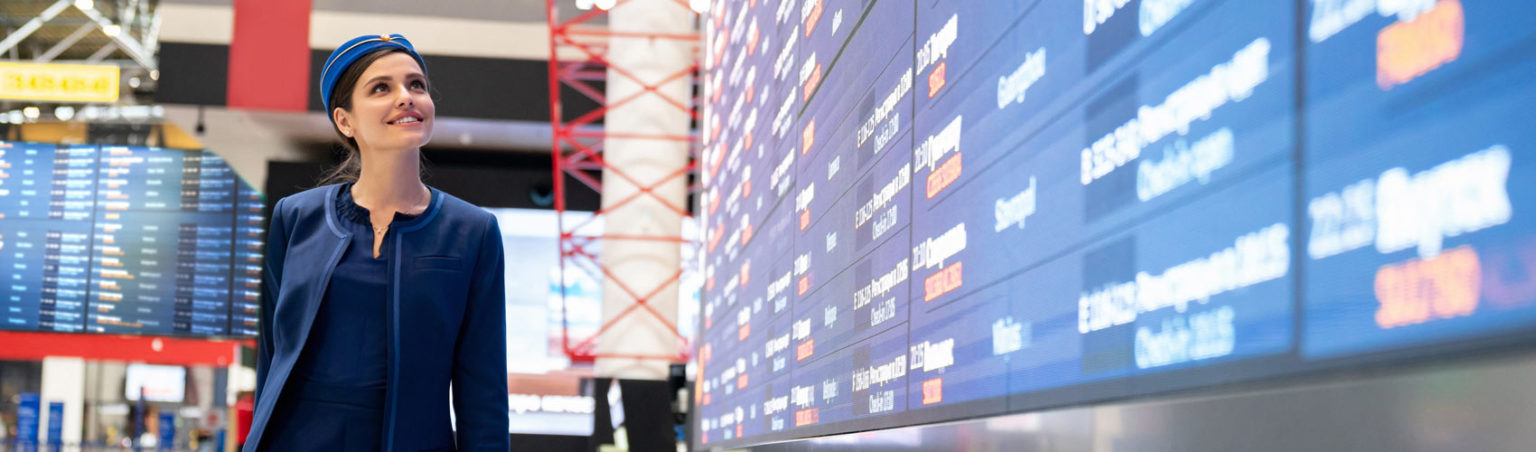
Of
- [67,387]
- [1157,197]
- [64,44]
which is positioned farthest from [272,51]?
[1157,197]

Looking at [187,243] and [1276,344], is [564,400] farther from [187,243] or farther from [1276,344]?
[1276,344]

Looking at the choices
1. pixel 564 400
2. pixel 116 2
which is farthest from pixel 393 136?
pixel 116 2

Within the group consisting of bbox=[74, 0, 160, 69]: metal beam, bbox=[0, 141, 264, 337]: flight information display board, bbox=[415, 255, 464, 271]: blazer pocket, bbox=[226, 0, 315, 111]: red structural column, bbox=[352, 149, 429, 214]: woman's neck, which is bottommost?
bbox=[415, 255, 464, 271]: blazer pocket

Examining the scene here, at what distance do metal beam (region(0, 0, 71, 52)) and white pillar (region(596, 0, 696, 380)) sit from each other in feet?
22.2

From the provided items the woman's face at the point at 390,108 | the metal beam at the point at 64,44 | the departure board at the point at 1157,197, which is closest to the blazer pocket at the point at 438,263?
the woman's face at the point at 390,108

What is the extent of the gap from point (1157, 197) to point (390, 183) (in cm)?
A: 105

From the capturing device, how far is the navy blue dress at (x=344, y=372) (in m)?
1.88

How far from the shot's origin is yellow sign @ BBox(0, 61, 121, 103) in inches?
522

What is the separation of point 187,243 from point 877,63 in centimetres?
1477

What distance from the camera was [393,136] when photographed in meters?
1.95

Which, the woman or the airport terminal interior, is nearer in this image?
the airport terminal interior

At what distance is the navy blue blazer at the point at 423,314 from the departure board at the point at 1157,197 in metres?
0.65

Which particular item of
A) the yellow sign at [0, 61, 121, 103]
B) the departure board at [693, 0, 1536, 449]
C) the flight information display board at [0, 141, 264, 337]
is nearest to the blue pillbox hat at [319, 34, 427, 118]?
the departure board at [693, 0, 1536, 449]

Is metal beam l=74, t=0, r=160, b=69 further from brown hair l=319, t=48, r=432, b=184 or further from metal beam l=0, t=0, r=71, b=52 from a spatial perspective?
brown hair l=319, t=48, r=432, b=184
